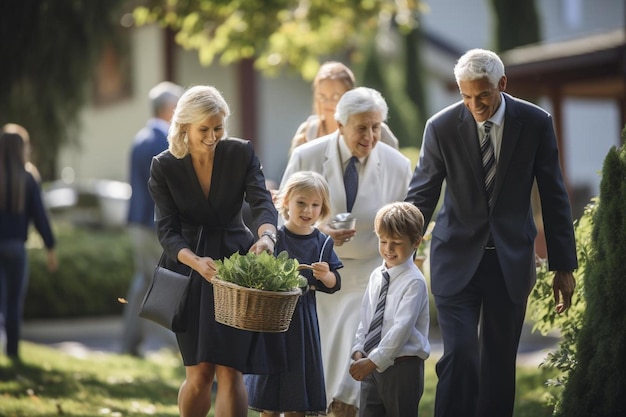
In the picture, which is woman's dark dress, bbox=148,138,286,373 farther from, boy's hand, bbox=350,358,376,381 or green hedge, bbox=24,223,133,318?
green hedge, bbox=24,223,133,318

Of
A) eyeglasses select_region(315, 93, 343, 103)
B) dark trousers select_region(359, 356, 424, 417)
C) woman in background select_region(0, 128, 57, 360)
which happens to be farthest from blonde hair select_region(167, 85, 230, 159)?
woman in background select_region(0, 128, 57, 360)

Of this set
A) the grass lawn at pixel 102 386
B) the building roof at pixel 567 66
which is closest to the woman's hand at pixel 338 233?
the grass lawn at pixel 102 386

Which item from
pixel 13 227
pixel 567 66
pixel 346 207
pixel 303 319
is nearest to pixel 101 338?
pixel 13 227

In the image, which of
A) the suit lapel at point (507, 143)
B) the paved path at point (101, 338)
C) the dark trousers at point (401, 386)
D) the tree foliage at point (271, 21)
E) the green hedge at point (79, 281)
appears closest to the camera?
the dark trousers at point (401, 386)

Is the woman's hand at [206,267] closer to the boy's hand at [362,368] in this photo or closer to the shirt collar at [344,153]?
the boy's hand at [362,368]

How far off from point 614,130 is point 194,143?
30713mm

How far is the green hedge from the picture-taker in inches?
674

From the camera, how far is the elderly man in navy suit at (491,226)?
6.38 meters

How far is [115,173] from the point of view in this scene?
108 ft

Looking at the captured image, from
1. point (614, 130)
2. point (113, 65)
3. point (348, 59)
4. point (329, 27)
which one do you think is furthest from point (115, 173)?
point (329, 27)

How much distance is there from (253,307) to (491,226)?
1484 mm

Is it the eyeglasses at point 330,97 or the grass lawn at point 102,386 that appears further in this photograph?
the grass lawn at point 102,386

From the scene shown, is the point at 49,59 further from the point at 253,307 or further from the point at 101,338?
the point at 253,307

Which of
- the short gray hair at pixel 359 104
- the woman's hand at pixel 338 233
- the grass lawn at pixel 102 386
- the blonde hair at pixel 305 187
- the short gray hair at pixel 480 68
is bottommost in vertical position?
the grass lawn at pixel 102 386
